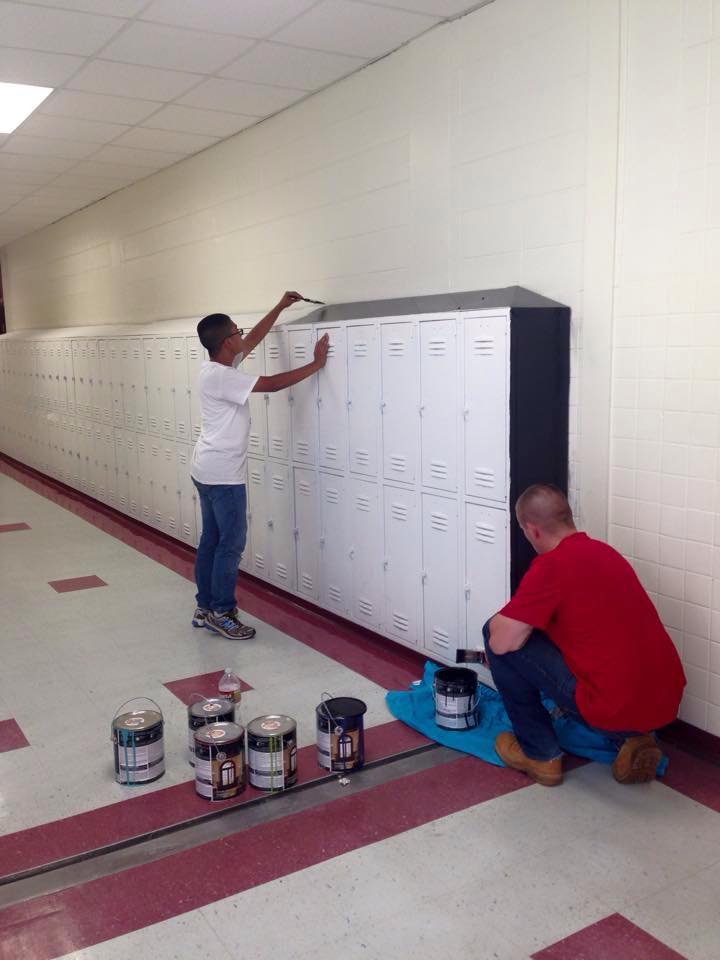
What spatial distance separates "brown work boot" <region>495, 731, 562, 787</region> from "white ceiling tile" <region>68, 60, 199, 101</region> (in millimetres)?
3523

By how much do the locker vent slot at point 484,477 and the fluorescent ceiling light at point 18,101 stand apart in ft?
10.2

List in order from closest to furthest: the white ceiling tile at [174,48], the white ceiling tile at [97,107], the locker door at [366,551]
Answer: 1. the white ceiling tile at [174,48]
2. the locker door at [366,551]
3. the white ceiling tile at [97,107]

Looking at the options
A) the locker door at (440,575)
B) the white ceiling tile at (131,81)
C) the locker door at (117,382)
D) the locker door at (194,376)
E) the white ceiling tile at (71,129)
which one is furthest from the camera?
the locker door at (117,382)

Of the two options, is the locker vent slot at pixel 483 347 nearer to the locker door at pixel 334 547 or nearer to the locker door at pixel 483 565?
the locker door at pixel 483 565

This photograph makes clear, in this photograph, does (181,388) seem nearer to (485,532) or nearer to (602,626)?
(485,532)

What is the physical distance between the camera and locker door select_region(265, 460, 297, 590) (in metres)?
4.80

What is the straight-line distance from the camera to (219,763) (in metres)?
2.73

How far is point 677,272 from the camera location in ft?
9.59

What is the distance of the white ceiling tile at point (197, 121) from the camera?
500 cm

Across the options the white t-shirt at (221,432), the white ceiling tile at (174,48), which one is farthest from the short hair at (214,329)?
the white ceiling tile at (174,48)

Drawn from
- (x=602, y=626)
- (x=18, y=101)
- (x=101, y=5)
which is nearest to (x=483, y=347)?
(x=602, y=626)

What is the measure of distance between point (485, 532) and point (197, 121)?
3.29 metres

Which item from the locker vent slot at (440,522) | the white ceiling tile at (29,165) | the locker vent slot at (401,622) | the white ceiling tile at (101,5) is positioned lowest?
the locker vent slot at (401,622)

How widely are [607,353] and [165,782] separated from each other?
219 cm
